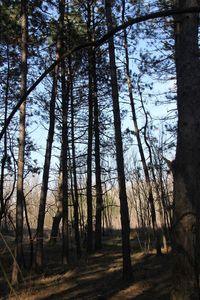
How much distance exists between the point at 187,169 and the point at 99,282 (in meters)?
6.96

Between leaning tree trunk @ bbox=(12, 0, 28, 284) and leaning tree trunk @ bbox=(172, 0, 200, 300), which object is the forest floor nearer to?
leaning tree trunk @ bbox=(12, 0, 28, 284)

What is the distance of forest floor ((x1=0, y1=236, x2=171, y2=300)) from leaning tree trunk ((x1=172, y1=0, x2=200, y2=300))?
3.41m

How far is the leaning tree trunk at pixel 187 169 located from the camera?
3.35 meters

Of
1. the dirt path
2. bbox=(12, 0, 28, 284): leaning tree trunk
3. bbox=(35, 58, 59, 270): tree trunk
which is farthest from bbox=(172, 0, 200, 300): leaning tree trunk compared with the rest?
bbox=(35, 58, 59, 270): tree trunk

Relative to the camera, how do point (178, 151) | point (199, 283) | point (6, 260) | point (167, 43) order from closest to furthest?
1. point (199, 283)
2. point (178, 151)
3. point (167, 43)
4. point (6, 260)

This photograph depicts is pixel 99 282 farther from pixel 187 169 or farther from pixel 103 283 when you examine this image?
pixel 187 169

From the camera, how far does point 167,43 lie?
13.4 m

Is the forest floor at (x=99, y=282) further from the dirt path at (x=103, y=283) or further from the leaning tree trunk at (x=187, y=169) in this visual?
the leaning tree trunk at (x=187, y=169)

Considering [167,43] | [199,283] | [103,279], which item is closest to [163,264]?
[103,279]

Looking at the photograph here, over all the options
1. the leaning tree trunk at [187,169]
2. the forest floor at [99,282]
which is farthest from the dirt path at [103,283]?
the leaning tree trunk at [187,169]

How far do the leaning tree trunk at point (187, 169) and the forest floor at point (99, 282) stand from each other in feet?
11.2

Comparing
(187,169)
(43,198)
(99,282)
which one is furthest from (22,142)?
(187,169)

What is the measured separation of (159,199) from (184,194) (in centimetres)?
1231

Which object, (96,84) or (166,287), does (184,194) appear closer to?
(166,287)
